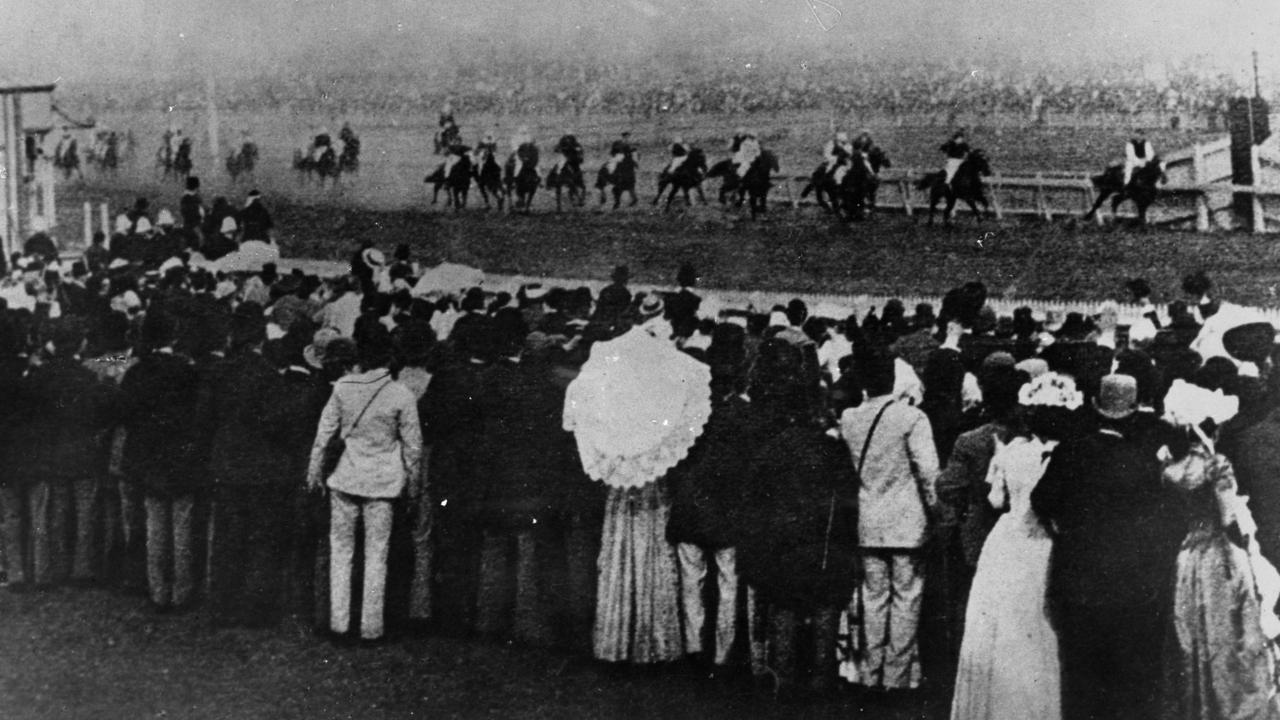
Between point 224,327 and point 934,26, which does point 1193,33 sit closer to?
point 934,26

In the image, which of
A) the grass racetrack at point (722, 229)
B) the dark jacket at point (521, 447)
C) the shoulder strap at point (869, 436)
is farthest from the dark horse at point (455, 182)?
the shoulder strap at point (869, 436)

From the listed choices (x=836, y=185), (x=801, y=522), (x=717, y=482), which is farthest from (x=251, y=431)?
(x=836, y=185)

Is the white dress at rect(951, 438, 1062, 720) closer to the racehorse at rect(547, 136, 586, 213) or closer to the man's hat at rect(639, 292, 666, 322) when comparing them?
the man's hat at rect(639, 292, 666, 322)

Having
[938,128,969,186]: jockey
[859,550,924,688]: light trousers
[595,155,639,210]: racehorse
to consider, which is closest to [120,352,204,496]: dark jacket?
[595,155,639,210]: racehorse

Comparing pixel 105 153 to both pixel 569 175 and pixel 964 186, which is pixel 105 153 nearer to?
pixel 569 175

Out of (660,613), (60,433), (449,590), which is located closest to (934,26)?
(660,613)

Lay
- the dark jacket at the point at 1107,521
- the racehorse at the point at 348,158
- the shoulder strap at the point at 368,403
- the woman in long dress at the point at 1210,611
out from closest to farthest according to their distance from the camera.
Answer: the dark jacket at the point at 1107,521, the woman in long dress at the point at 1210,611, the shoulder strap at the point at 368,403, the racehorse at the point at 348,158

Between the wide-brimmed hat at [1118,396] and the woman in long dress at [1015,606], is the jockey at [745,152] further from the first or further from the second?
the wide-brimmed hat at [1118,396]
